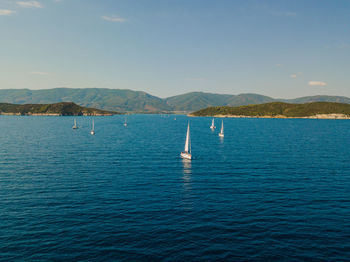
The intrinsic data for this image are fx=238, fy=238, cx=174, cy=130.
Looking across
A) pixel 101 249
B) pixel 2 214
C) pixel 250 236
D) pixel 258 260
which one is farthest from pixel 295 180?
pixel 2 214

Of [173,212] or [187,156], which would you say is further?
[187,156]

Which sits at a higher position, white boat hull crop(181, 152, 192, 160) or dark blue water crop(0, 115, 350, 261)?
white boat hull crop(181, 152, 192, 160)

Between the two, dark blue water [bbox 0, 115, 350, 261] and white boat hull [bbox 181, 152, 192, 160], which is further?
white boat hull [bbox 181, 152, 192, 160]

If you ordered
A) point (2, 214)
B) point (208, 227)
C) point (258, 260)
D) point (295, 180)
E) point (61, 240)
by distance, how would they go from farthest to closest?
1. point (295, 180)
2. point (2, 214)
3. point (208, 227)
4. point (61, 240)
5. point (258, 260)

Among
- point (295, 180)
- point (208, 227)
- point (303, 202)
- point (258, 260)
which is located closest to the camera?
point (258, 260)

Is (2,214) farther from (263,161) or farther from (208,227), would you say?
(263,161)

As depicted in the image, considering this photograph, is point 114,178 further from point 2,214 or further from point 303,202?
point 303,202

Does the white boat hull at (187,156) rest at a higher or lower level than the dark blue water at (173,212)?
higher

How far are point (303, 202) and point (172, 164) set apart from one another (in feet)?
119

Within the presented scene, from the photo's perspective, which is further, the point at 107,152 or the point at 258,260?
the point at 107,152

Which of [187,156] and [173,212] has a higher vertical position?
[187,156]

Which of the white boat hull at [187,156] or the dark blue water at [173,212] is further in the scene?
the white boat hull at [187,156]

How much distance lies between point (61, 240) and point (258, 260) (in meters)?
21.1

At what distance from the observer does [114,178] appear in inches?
2040
